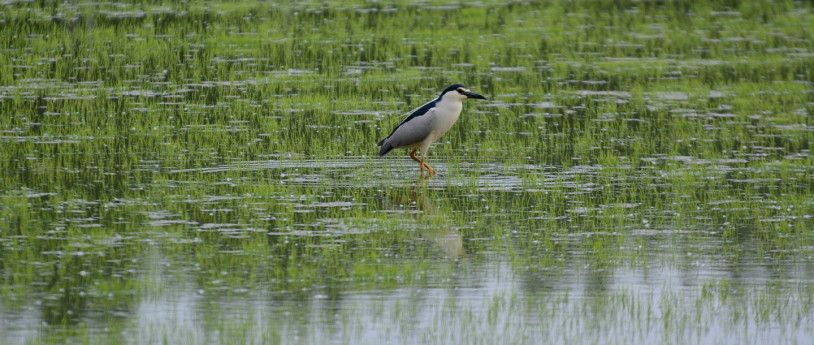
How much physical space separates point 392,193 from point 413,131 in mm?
1690

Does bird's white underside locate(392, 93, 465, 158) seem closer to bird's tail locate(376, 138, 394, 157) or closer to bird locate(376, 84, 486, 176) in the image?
bird locate(376, 84, 486, 176)

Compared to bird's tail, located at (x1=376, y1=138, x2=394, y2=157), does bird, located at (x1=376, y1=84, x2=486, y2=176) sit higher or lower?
higher

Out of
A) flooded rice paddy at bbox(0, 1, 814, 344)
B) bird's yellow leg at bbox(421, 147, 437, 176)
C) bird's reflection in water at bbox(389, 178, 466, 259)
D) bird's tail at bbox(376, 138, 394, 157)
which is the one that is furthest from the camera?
bird's tail at bbox(376, 138, 394, 157)

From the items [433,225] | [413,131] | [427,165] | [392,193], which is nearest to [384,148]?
[413,131]

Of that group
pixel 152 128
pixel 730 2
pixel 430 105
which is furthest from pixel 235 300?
pixel 730 2

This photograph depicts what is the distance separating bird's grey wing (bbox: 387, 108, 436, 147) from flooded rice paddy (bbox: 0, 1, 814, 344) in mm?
420

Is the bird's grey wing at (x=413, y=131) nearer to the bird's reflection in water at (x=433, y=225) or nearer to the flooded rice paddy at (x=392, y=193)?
the flooded rice paddy at (x=392, y=193)

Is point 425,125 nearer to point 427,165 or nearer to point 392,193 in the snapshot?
point 427,165

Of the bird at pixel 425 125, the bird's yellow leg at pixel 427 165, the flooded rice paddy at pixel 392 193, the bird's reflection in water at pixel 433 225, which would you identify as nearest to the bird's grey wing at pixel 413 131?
the bird at pixel 425 125

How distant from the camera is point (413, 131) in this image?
51.8ft

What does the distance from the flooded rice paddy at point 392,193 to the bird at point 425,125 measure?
32 cm

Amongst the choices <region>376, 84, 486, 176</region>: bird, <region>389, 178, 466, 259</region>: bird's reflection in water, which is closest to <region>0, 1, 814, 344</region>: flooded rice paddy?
<region>389, 178, 466, 259</region>: bird's reflection in water

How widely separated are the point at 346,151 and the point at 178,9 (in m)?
18.0

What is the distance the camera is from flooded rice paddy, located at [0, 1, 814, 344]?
967 centimetres
